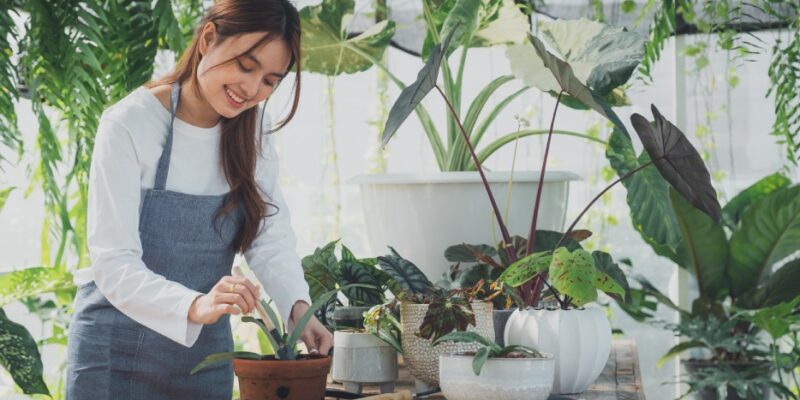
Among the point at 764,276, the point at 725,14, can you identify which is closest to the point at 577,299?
the point at 725,14

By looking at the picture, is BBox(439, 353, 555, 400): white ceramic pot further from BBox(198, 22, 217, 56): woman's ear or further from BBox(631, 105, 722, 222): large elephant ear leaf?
BBox(198, 22, 217, 56): woman's ear

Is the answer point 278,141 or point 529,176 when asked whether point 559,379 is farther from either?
point 278,141

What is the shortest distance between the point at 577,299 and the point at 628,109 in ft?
7.53

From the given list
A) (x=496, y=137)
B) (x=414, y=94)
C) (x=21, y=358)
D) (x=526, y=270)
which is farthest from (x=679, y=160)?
(x=496, y=137)

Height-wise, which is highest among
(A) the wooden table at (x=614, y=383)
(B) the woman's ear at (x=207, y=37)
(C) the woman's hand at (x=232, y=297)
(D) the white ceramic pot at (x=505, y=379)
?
(B) the woman's ear at (x=207, y=37)

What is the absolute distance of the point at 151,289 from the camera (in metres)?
1.28

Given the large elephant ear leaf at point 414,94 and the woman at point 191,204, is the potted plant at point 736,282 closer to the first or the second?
the large elephant ear leaf at point 414,94

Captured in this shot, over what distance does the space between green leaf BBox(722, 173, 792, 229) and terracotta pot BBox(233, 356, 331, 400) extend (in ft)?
7.95

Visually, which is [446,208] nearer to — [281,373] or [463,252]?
[463,252]

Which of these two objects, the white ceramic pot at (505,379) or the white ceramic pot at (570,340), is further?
the white ceramic pot at (570,340)

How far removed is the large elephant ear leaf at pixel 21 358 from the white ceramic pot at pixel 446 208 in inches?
34.4

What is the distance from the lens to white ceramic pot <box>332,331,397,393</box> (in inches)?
55.1

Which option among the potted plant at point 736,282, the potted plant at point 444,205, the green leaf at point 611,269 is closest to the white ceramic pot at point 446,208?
the potted plant at point 444,205

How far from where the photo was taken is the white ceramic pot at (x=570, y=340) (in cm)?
141
